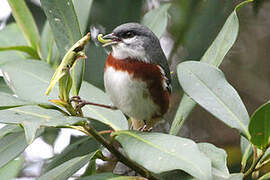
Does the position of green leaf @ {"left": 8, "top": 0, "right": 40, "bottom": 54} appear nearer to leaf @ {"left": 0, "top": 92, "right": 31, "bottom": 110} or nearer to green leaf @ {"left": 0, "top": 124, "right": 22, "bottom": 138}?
green leaf @ {"left": 0, "top": 124, "right": 22, "bottom": 138}

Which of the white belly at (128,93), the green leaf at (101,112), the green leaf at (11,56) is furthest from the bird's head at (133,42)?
the green leaf at (11,56)

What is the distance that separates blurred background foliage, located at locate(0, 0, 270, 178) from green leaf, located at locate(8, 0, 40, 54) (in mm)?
597

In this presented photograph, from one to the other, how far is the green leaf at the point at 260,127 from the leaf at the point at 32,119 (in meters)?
0.73

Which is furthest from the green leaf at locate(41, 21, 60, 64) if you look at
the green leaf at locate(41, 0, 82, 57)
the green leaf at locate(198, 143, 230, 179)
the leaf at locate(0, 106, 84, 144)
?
the green leaf at locate(198, 143, 230, 179)

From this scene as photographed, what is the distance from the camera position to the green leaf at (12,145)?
7.97ft

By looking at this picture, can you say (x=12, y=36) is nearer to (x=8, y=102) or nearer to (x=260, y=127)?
(x=8, y=102)

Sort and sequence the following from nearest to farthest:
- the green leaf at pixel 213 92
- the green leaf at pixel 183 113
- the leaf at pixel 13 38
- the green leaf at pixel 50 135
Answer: the green leaf at pixel 213 92
the green leaf at pixel 183 113
the leaf at pixel 13 38
the green leaf at pixel 50 135

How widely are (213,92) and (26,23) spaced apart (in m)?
1.62

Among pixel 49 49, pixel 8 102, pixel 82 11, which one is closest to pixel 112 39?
pixel 82 11

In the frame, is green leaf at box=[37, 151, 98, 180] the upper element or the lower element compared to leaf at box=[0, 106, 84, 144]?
lower

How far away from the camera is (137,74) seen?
117 inches

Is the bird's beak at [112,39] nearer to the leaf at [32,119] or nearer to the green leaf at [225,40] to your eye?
the green leaf at [225,40]

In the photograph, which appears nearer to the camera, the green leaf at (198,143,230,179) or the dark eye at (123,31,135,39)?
the green leaf at (198,143,230,179)

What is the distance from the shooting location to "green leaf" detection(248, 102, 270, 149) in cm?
204
